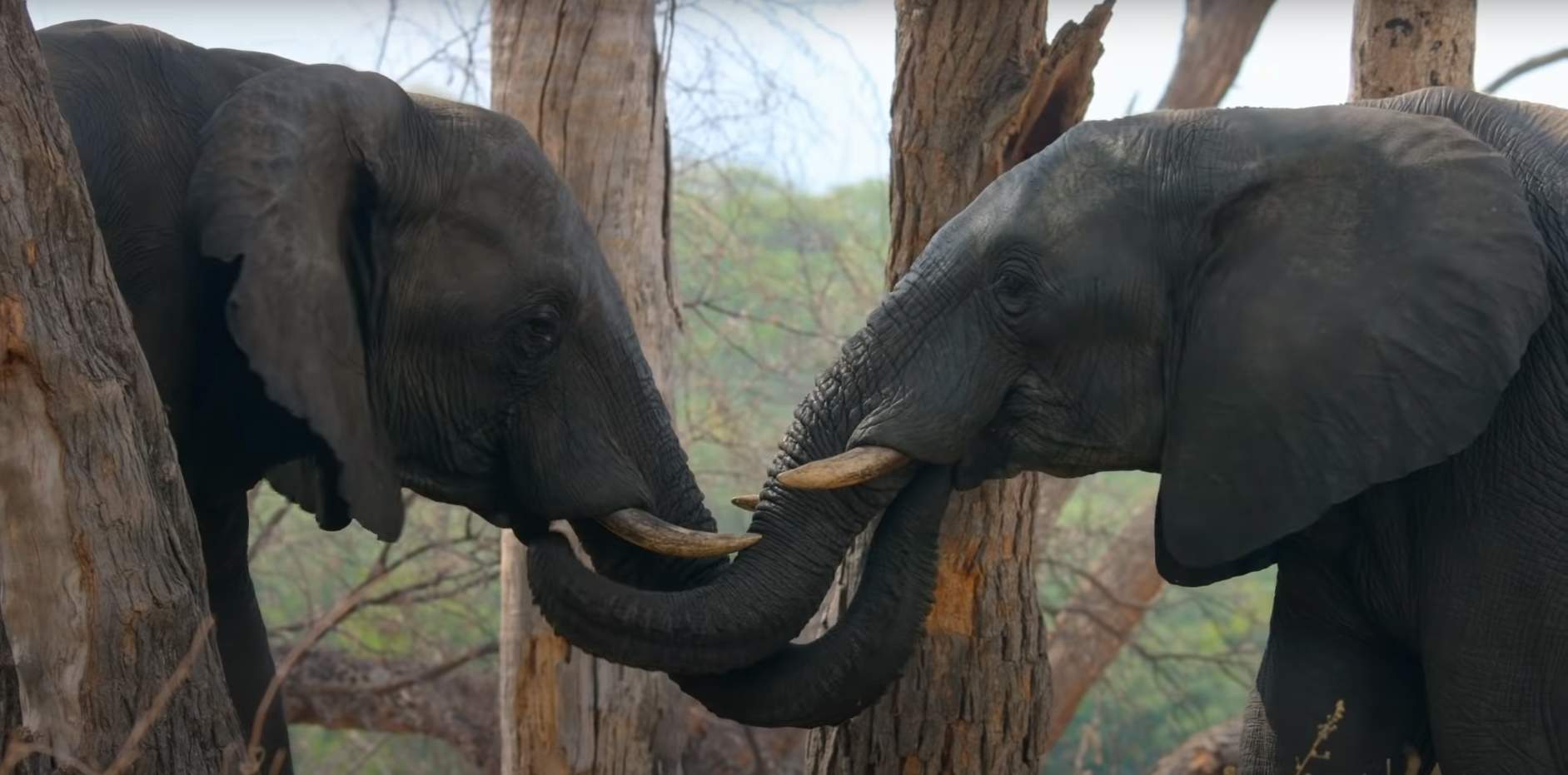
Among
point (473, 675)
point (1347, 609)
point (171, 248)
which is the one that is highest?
point (171, 248)

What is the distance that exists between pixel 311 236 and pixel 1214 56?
7.01m

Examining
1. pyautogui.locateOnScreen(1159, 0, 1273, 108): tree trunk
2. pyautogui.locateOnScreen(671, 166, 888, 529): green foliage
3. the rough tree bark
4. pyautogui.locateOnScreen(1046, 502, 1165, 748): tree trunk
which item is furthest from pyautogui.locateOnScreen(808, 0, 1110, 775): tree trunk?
pyautogui.locateOnScreen(1159, 0, 1273, 108): tree trunk

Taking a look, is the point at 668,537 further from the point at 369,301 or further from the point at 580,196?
the point at 580,196

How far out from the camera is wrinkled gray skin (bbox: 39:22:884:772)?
3.70m

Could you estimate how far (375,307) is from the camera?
3.97m

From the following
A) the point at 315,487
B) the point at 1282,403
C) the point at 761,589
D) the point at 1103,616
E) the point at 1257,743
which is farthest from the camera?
the point at 1103,616

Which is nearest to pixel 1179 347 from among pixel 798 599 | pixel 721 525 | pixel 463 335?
pixel 798 599

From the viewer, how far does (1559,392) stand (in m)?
3.45

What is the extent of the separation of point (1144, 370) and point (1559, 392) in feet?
2.53

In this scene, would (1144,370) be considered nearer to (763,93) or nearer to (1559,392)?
(1559,392)

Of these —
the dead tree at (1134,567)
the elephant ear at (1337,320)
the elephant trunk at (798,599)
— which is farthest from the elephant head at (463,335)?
the dead tree at (1134,567)

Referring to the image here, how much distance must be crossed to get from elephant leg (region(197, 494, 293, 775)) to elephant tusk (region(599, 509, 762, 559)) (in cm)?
108

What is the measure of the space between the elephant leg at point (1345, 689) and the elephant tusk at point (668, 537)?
115 cm

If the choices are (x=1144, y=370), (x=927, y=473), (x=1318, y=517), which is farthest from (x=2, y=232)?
(x=1318, y=517)
